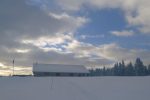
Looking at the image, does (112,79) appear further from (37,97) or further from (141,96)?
(37,97)

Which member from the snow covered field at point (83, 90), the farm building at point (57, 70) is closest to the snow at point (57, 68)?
the farm building at point (57, 70)

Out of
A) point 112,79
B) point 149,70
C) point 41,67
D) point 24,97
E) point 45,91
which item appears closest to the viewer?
point 24,97

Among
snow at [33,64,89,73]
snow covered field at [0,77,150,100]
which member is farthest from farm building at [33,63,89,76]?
→ snow covered field at [0,77,150,100]

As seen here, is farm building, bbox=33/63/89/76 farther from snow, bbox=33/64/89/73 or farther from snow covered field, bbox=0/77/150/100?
snow covered field, bbox=0/77/150/100

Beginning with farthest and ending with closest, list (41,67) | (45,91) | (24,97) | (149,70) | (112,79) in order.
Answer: (149,70)
(41,67)
(112,79)
(45,91)
(24,97)

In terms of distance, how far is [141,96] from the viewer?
1508 centimetres

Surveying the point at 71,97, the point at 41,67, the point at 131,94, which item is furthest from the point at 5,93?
the point at 41,67

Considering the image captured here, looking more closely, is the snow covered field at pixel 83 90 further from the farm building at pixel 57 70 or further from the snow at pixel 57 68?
the snow at pixel 57 68

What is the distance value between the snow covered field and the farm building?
147ft

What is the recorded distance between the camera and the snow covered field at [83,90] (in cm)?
1505

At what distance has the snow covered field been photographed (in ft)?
49.4

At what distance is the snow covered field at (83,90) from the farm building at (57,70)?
44930mm

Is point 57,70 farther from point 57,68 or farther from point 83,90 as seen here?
point 83,90

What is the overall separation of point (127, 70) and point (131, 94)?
7293 centimetres
